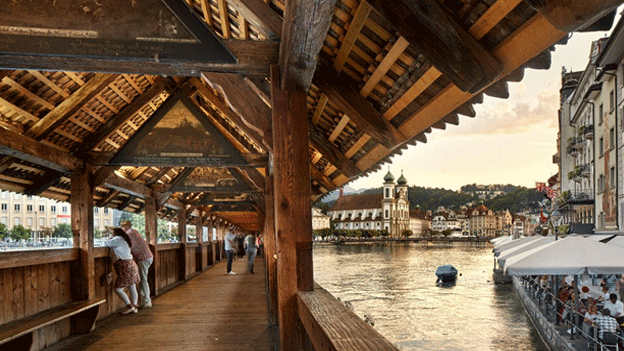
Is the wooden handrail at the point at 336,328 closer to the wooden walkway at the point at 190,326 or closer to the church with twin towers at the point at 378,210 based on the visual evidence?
the wooden walkway at the point at 190,326

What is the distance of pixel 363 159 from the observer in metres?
7.48

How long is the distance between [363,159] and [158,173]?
23.9 feet

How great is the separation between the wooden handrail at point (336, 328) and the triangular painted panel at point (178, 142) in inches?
218

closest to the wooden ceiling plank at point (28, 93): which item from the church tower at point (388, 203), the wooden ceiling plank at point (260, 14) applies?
the wooden ceiling plank at point (260, 14)

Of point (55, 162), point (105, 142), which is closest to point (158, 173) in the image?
point (105, 142)

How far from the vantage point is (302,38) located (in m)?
3.74

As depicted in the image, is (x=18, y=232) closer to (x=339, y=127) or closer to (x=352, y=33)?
(x=339, y=127)

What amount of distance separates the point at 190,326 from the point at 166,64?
5742mm

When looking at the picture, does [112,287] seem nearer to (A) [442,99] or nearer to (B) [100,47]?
(B) [100,47]

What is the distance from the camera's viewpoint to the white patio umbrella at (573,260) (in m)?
12.2

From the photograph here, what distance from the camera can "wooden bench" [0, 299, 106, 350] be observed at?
6493 millimetres

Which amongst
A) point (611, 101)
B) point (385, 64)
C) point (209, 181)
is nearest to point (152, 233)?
point (209, 181)

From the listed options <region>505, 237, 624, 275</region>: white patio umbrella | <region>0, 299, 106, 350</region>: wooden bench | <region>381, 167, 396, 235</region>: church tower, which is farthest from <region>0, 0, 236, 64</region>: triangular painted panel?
<region>381, 167, 396, 235</region>: church tower

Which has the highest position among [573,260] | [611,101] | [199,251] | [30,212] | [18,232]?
[611,101]
